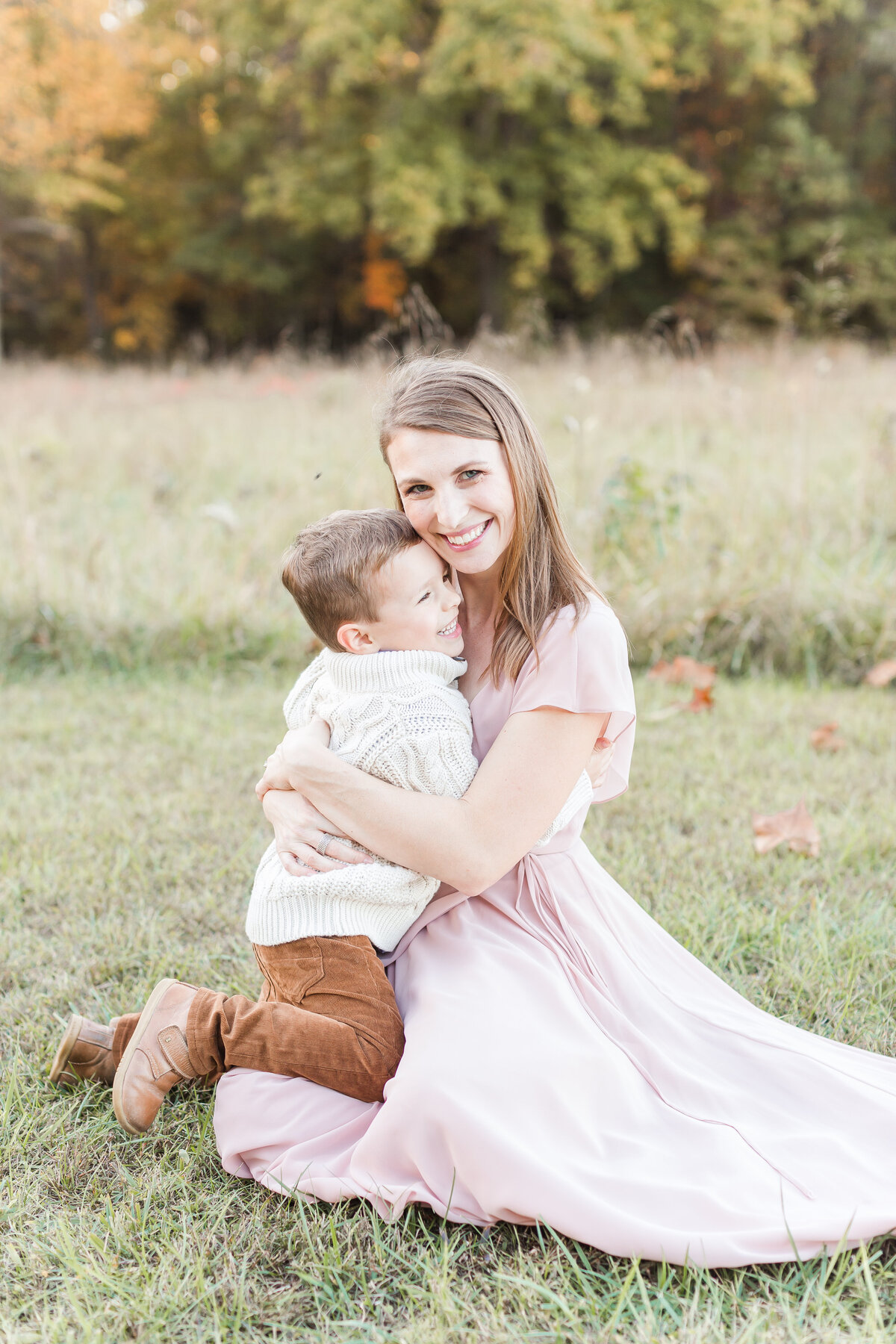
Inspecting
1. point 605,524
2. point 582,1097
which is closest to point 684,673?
point 605,524

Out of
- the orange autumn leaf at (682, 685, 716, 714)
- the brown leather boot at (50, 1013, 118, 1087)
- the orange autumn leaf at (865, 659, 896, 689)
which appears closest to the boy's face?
the brown leather boot at (50, 1013, 118, 1087)

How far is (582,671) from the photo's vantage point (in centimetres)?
182

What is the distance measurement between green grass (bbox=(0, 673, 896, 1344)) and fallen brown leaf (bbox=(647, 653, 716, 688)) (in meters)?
0.16

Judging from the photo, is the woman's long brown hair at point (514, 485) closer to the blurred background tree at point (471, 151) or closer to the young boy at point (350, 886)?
the young boy at point (350, 886)

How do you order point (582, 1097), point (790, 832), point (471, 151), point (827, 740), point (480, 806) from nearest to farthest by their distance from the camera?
point (582, 1097) → point (480, 806) → point (790, 832) → point (827, 740) → point (471, 151)

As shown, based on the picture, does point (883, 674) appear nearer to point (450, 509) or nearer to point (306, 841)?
point (450, 509)

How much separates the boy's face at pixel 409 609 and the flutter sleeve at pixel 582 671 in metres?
0.19

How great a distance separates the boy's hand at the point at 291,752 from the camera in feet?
6.19

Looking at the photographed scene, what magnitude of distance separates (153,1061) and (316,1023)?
339 mm

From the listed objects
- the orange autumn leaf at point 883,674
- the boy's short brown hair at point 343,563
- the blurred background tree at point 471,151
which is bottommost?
the orange autumn leaf at point 883,674

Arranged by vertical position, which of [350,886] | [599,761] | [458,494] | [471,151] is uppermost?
[471,151]

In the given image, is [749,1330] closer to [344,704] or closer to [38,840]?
[344,704]

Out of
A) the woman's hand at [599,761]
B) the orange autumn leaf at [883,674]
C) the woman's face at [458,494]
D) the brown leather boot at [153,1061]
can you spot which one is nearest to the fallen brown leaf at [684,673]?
the orange autumn leaf at [883,674]

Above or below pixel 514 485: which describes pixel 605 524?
below
